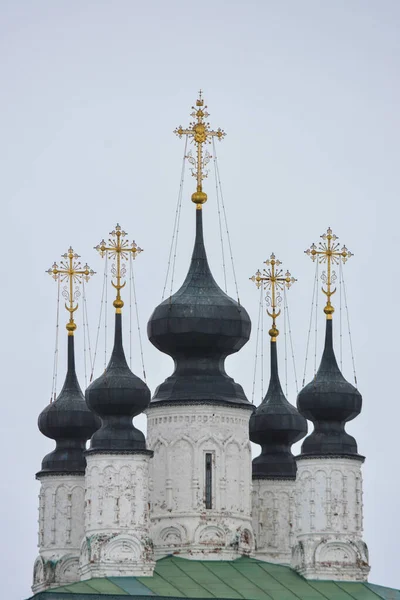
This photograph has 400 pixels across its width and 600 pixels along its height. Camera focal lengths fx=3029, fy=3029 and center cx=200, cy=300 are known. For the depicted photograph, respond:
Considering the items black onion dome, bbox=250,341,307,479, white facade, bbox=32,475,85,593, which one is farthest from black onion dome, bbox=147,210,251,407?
white facade, bbox=32,475,85,593

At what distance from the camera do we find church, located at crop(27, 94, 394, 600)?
284 feet

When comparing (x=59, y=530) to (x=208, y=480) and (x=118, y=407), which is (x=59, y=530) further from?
(x=118, y=407)

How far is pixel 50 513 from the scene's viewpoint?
93.8 m

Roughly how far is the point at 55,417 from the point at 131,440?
8.17 m

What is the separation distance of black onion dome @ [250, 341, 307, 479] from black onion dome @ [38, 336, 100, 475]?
5.15m

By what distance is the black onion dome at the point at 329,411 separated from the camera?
89562 mm

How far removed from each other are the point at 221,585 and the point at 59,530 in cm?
810

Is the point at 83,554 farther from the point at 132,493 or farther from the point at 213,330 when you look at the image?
the point at 213,330

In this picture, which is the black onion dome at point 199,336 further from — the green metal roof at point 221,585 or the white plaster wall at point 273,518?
the green metal roof at point 221,585

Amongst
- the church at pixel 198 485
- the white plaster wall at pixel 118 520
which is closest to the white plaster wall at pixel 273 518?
the church at pixel 198 485

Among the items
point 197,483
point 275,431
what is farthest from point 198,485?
point 275,431

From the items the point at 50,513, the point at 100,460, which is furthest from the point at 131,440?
the point at 50,513

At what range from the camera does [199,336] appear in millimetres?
90688

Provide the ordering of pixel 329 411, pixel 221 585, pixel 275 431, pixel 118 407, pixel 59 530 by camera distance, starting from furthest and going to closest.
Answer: pixel 275 431 → pixel 59 530 → pixel 329 411 → pixel 118 407 → pixel 221 585
